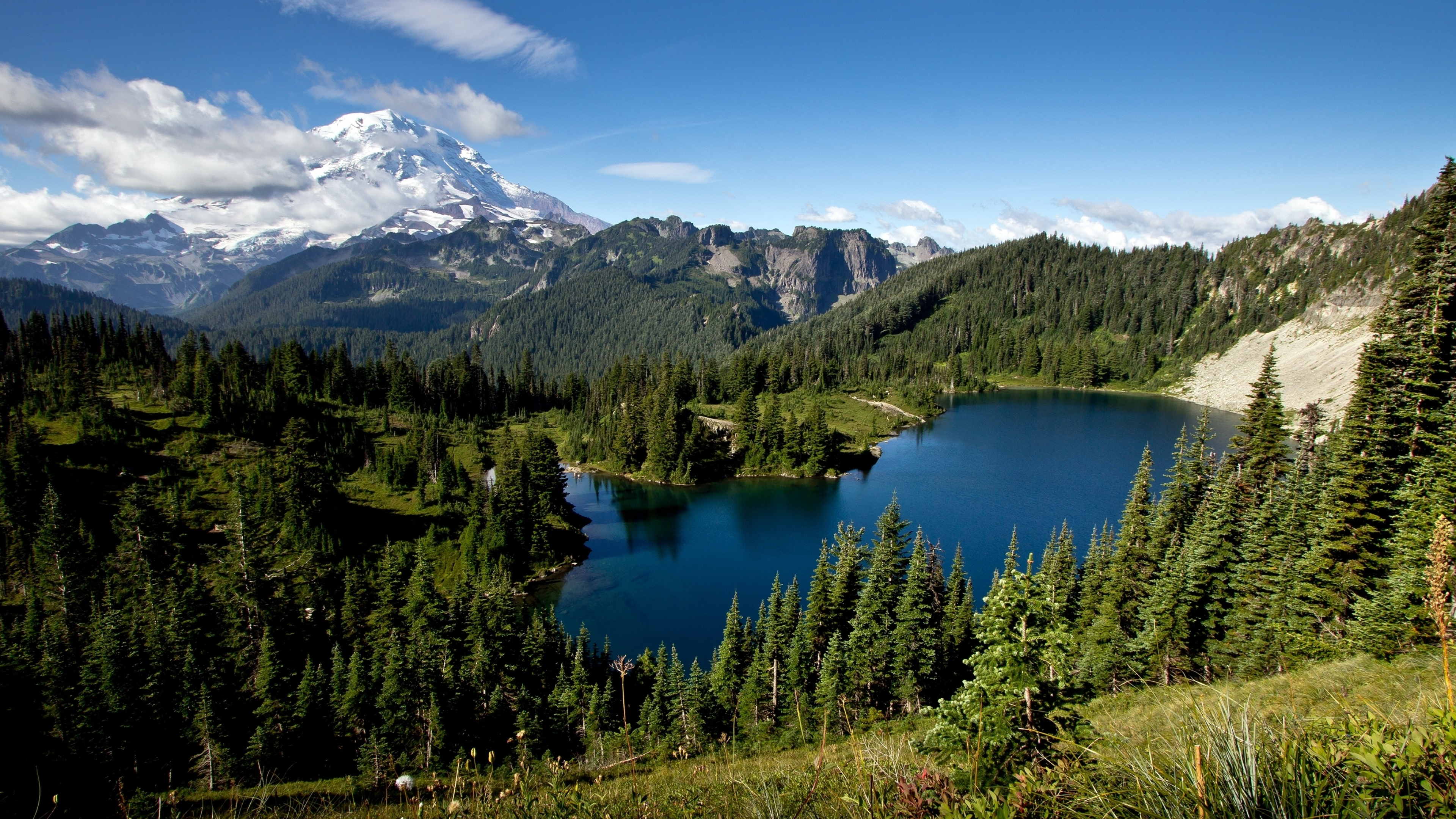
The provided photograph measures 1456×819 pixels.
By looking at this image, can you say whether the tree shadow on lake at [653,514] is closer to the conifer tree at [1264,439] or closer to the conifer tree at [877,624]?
the conifer tree at [877,624]

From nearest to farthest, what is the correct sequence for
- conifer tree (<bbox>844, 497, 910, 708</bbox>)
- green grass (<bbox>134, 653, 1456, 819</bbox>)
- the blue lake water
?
1. green grass (<bbox>134, 653, 1456, 819</bbox>)
2. conifer tree (<bbox>844, 497, 910, 708</bbox>)
3. the blue lake water

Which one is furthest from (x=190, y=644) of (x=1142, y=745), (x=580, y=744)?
(x=1142, y=745)

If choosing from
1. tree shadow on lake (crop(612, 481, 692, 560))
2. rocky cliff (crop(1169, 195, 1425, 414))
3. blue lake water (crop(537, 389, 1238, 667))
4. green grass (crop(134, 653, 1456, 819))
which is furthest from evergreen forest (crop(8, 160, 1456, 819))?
rocky cliff (crop(1169, 195, 1425, 414))

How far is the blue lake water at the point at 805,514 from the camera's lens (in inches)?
2302

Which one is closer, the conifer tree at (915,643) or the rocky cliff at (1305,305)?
the conifer tree at (915,643)

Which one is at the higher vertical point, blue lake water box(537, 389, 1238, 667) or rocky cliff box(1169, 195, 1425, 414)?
rocky cliff box(1169, 195, 1425, 414)

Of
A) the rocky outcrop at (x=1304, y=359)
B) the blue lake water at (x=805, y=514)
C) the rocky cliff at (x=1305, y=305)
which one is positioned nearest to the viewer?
the blue lake water at (x=805, y=514)

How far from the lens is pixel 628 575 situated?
Answer: 65500 millimetres

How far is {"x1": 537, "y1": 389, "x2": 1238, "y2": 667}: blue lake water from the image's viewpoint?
58.5 meters

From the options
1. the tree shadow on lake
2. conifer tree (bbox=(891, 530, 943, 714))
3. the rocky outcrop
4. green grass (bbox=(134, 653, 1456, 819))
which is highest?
the rocky outcrop

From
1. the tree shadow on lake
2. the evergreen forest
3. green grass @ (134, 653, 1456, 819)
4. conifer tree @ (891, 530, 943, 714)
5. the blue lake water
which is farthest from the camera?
the tree shadow on lake

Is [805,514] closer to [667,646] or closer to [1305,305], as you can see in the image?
[667,646]

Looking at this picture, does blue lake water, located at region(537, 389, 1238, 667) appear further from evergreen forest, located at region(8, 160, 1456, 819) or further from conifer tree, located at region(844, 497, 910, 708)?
conifer tree, located at region(844, 497, 910, 708)

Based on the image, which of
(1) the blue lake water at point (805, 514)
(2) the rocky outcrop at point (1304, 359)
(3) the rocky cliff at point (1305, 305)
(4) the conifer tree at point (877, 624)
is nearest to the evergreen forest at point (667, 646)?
(4) the conifer tree at point (877, 624)
